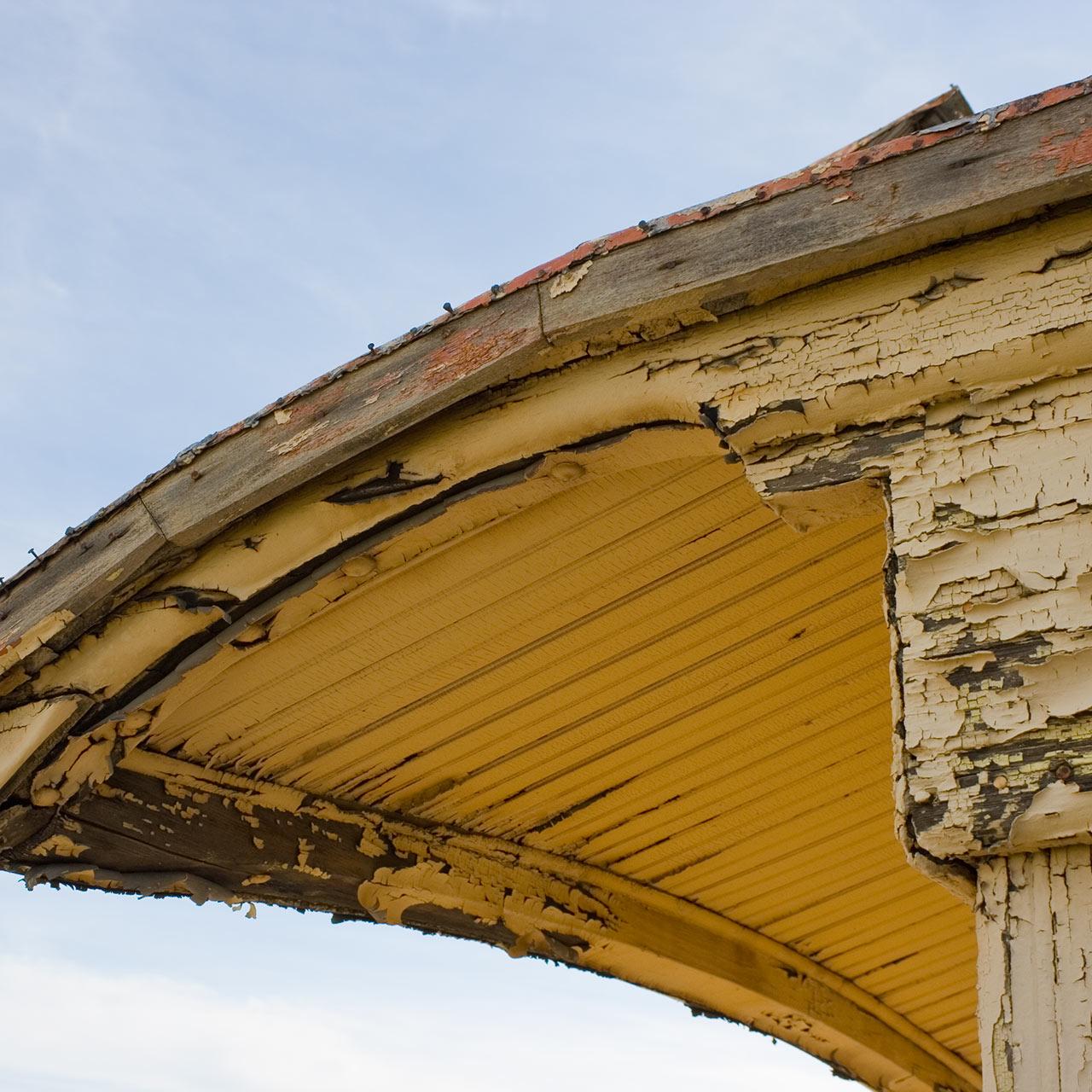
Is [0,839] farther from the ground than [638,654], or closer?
closer

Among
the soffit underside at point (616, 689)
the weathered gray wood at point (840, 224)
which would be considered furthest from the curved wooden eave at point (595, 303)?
the soffit underside at point (616, 689)

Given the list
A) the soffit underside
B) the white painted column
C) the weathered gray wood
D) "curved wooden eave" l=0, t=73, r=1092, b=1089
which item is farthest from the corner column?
the soffit underside

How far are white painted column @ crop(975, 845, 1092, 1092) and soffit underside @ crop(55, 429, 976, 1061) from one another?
2.76 ft

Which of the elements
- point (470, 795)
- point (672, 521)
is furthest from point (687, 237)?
point (470, 795)

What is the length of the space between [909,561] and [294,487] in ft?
3.56

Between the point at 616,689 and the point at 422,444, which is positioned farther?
the point at 616,689

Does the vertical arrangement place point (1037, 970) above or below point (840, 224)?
below

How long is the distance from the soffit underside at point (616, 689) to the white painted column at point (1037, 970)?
843 millimetres

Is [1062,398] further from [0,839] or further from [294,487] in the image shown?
[0,839]

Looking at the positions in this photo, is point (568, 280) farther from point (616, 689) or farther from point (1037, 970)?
point (1037, 970)

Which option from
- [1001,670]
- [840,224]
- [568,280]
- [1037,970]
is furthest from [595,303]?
[1037,970]

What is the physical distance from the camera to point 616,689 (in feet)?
9.37

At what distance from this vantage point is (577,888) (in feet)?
11.0

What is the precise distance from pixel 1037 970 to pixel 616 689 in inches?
55.5
